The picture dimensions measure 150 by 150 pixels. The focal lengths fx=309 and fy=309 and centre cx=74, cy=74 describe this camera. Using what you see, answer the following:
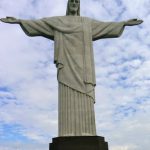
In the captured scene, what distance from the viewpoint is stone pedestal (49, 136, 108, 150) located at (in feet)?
33.9

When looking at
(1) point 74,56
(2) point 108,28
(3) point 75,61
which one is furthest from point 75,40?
(2) point 108,28

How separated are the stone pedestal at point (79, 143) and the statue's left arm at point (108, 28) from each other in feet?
14.2

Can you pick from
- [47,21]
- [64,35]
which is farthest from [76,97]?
[47,21]

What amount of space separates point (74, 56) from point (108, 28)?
2.08m

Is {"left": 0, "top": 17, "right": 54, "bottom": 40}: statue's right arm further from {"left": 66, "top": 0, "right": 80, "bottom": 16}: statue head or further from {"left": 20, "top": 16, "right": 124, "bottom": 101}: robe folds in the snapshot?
{"left": 66, "top": 0, "right": 80, "bottom": 16}: statue head

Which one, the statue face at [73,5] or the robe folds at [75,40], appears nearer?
the robe folds at [75,40]

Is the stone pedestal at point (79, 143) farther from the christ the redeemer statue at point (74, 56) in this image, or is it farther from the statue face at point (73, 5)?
the statue face at point (73, 5)

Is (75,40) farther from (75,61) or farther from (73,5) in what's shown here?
(73,5)

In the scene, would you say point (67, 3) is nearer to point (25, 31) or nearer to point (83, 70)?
point (25, 31)

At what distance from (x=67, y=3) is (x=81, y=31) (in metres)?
1.62

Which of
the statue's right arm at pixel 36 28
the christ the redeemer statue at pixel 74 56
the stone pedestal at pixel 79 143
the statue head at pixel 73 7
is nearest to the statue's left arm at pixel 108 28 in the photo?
the christ the redeemer statue at pixel 74 56

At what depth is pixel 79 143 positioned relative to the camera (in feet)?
34.2

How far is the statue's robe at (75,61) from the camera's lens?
11.1 m

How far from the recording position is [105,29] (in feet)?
41.8
